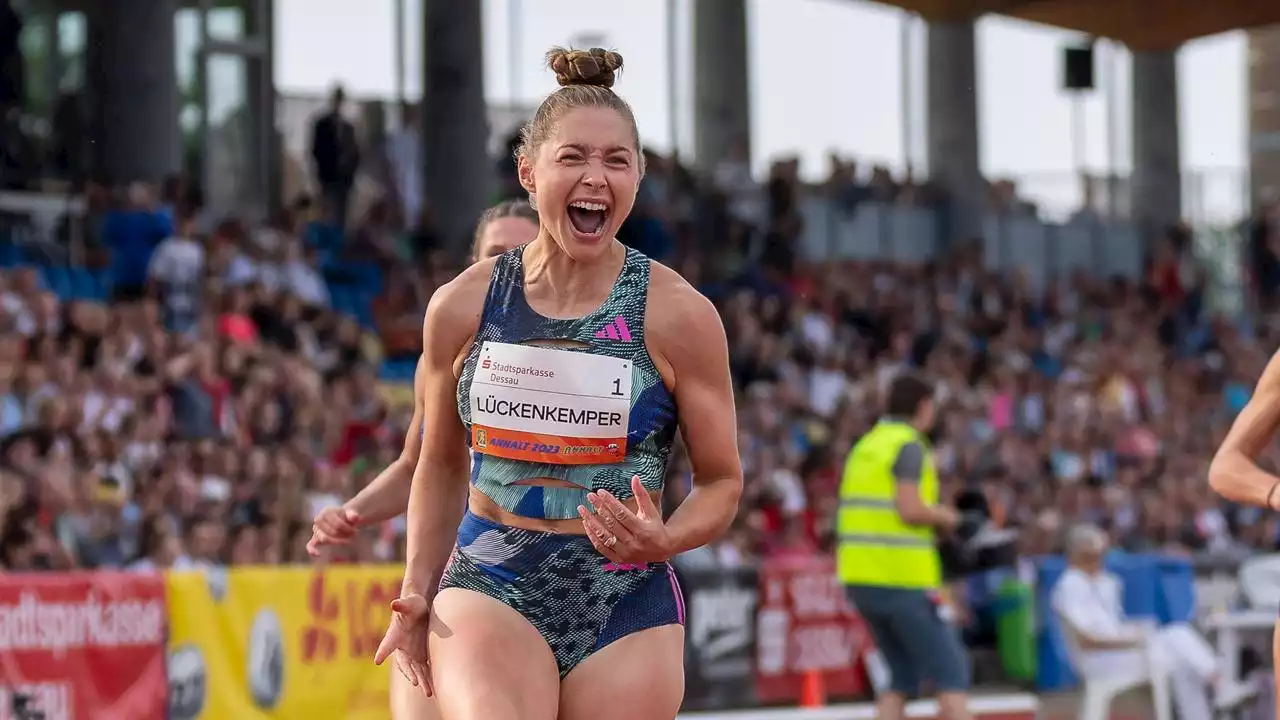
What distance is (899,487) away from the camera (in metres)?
10.9

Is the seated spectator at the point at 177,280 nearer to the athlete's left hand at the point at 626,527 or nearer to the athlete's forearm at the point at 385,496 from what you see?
the athlete's forearm at the point at 385,496

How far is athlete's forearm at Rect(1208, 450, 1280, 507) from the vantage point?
5.99 meters

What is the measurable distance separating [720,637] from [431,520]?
9776 mm

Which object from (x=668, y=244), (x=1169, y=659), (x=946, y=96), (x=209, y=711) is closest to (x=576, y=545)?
(x=209, y=711)

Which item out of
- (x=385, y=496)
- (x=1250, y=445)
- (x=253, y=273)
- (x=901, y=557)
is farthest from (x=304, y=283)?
(x=1250, y=445)

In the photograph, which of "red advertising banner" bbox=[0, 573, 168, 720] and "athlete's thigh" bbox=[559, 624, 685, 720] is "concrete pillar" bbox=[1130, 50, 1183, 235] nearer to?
"red advertising banner" bbox=[0, 573, 168, 720]

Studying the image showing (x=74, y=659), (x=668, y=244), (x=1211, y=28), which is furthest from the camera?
(x=1211, y=28)

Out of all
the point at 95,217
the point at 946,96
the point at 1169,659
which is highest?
the point at 946,96

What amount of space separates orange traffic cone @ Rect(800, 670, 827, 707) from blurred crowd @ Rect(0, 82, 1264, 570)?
121 centimetres

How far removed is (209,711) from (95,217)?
A: 641cm

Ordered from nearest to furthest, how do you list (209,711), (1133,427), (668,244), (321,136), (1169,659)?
(209,711)
(1169,659)
(321,136)
(668,244)
(1133,427)

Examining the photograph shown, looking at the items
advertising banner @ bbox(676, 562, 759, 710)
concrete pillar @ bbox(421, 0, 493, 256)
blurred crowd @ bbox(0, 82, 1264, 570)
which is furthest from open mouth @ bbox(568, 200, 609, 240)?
concrete pillar @ bbox(421, 0, 493, 256)

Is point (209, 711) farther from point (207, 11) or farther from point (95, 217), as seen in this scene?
point (207, 11)

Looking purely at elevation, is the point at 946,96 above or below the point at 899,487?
above
